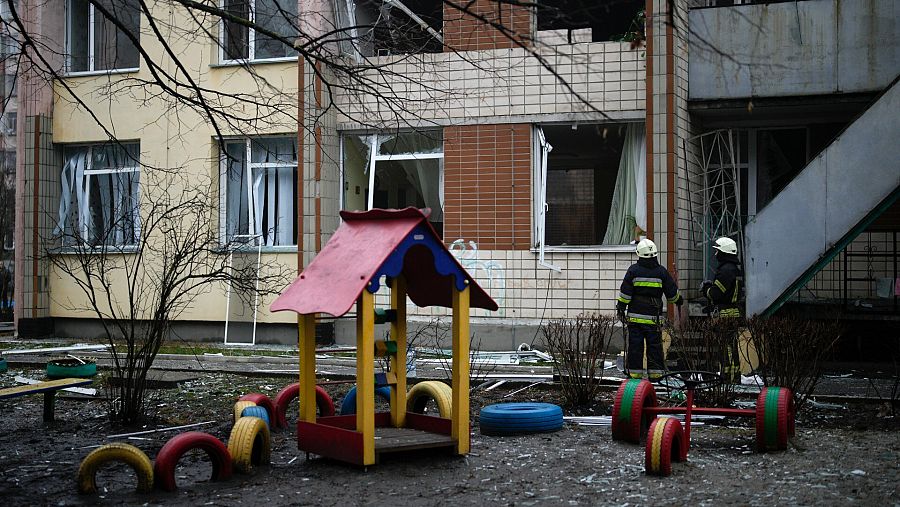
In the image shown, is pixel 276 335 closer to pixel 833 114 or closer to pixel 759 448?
pixel 833 114

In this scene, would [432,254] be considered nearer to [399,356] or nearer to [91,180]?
[399,356]

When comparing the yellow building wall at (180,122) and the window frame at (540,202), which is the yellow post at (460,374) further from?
the yellow building wall at (180,122)

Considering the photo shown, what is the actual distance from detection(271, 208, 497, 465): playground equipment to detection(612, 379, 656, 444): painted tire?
1454mm

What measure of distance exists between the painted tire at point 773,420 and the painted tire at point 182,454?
13.9 ft

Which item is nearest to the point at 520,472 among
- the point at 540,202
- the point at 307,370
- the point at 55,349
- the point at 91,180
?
the point at 307,370

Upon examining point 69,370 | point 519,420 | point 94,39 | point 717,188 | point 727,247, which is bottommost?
point 519,420

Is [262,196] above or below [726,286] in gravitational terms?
above

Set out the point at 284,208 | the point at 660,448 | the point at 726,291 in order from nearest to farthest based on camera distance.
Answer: the point at 660,448 → the point at 726,291 → the point at 284,208

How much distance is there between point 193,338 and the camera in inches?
787

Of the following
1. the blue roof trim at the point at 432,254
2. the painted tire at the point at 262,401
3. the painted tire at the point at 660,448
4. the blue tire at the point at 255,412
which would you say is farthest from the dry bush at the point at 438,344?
the painted tire at the point at 660,448

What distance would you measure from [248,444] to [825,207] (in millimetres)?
8764

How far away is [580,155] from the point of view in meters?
19.5

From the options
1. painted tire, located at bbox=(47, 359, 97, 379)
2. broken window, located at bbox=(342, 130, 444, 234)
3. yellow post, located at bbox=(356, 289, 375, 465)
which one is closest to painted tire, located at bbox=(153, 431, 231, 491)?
yellow post, located at bbox=(356, 289, 375, 465)

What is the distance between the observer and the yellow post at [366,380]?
7.91 m
